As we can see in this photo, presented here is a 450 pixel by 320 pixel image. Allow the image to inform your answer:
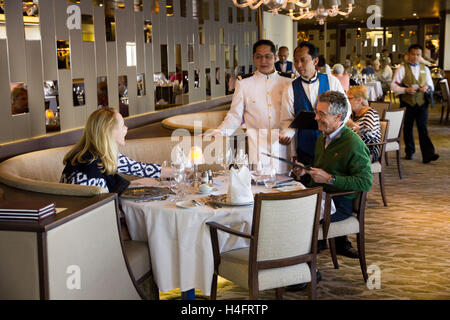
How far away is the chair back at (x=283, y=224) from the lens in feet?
9.10

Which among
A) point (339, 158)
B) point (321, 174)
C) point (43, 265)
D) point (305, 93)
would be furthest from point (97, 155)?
point (305, 93)

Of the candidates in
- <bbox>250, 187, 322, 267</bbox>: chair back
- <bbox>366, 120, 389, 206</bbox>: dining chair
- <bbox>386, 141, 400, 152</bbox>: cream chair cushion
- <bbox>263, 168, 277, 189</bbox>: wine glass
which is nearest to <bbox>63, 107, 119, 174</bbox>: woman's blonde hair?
<bbox>263, 168, 277, 189</bbox>: wine glass

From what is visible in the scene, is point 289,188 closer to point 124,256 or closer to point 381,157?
point 124,256

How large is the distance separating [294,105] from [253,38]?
26.2 feet

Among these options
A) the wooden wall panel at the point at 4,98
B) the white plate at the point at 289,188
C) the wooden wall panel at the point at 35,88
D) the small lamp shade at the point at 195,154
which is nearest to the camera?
the white plate at the point at 289,188

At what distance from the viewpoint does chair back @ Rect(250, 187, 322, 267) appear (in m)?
2.77

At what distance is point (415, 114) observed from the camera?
27.4 feet

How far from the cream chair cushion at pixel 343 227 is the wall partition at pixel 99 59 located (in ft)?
9.41

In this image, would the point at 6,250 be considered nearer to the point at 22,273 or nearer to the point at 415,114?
the point at 22,273

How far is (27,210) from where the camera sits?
2426 millimetres

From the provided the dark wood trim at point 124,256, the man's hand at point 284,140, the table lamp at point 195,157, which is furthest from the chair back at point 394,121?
the dark wood trim at point 124,256

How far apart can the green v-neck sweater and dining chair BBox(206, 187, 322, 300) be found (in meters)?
0.72

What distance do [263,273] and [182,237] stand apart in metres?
0.53
